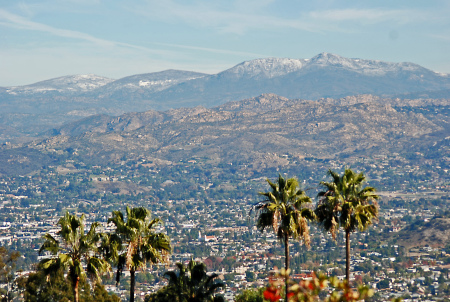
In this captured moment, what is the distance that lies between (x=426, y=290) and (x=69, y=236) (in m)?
159

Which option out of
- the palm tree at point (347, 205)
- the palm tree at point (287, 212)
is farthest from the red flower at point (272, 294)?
the palm tree at point (347, 205)

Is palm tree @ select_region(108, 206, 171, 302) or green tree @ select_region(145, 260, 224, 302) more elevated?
palm tree @ select_region(108, 206, 171, 302)

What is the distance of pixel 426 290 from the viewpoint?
589 feet

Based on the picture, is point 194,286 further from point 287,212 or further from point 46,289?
point 46,289

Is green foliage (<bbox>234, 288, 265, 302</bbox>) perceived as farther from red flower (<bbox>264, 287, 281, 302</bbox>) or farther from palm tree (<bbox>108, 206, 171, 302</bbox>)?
red flower (<bbox>264, 287, 281, 302</bbox>)

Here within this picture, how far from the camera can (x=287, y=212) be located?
3662cm

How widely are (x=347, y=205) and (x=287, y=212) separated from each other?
3047 mm

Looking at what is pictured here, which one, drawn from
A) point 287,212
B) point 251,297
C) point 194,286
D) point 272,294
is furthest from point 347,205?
point 251,297

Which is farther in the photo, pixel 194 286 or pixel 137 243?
pixel 194 286

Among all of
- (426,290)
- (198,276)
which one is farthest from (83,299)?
(426,290)

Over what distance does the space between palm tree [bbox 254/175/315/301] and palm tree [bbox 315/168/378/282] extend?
3.02ft

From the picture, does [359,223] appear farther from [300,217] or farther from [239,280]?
[239,280]

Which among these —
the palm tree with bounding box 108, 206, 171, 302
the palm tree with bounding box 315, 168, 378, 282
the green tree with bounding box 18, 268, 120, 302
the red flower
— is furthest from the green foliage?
the red flower

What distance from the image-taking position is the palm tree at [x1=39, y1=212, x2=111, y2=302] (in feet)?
115
